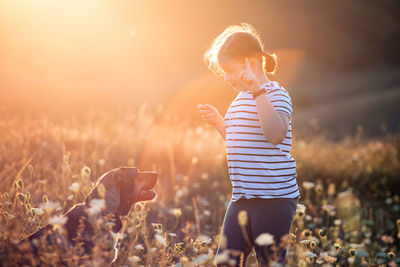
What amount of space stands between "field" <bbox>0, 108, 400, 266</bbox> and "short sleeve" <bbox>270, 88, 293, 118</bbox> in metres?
1.04

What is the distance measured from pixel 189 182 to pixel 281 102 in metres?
3.67

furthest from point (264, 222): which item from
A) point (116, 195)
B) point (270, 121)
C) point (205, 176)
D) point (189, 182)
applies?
point (189, 182)

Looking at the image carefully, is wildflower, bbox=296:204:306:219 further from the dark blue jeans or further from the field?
the dark blue jeans

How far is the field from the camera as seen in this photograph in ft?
11.7

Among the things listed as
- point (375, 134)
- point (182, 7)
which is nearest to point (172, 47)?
point (182, 7)

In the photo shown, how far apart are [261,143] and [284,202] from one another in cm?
44

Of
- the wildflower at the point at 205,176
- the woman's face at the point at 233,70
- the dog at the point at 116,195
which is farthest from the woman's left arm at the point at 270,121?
the wildflower at the point at 205,176

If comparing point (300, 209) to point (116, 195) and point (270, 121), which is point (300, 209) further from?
point (116, 195)

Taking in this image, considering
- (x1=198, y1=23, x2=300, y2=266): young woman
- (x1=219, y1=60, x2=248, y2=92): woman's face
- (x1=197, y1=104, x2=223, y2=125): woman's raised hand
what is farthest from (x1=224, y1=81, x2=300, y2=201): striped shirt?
(x1=197, y1=104, x2=223, y2=125): woman's raised hand

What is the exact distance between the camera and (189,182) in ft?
19.1

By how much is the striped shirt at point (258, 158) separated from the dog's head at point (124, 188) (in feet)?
3.46

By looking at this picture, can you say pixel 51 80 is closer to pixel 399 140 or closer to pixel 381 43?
pixel 399 140

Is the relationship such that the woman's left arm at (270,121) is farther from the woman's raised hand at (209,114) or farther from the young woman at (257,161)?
the woman's raised hand at (209,114)

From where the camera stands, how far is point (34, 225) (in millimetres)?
2787
